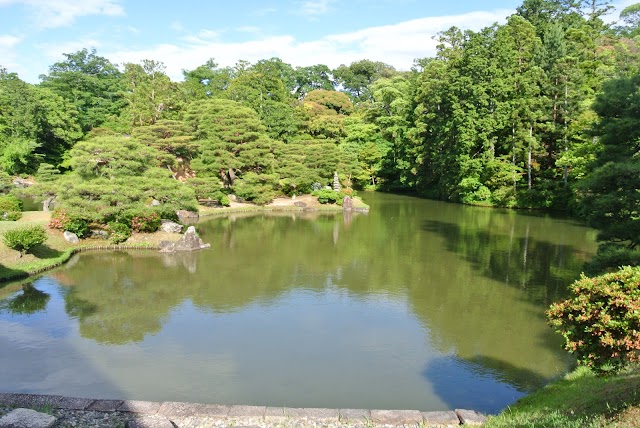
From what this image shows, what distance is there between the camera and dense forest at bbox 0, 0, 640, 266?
19062 mm

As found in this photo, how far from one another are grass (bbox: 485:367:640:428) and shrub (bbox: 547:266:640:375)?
33cm

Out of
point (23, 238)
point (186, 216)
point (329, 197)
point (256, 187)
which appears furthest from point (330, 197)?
point (23, 238)

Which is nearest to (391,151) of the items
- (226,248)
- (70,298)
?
(226,248)

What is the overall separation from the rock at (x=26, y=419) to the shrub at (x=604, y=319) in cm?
613

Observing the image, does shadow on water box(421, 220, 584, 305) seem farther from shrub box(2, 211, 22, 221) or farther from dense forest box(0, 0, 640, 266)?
shrub box(2, 211, 22, 221)

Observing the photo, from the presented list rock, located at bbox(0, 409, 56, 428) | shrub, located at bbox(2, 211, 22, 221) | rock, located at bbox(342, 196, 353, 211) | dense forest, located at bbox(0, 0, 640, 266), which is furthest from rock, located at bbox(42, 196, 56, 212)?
rock, located at bbox(0, 409, 56, 428)

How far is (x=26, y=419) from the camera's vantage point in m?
5.45

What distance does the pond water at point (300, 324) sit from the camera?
7.72 meters

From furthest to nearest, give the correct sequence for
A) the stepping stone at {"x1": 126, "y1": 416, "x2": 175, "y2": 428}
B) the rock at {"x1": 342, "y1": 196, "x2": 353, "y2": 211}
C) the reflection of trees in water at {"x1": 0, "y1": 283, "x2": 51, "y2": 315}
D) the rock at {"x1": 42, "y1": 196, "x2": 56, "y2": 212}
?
the rock at {"x1": 342, "y1": 196, "x2": 353, "y2": 211} → the rock at {"x1": 42, "y1": 196, "x2": 56, "y2": 212} → the reflection of trees in water at {"x1": 0, "y1": 283, "x2": 51, "y2": 315} → the stepping stone at {"x1": 126, "y1": 416, "x2": 175, "y2": 428}

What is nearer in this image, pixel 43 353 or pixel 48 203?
pixel 43 353

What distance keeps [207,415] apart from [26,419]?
2.12 metres

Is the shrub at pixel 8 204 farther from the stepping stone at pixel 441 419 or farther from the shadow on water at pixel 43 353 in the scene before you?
the stepping stone at pixel 441 419

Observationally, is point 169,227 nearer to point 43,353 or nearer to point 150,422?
point 43,353

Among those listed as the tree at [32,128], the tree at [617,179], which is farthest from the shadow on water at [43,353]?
the tree at [32,128]
